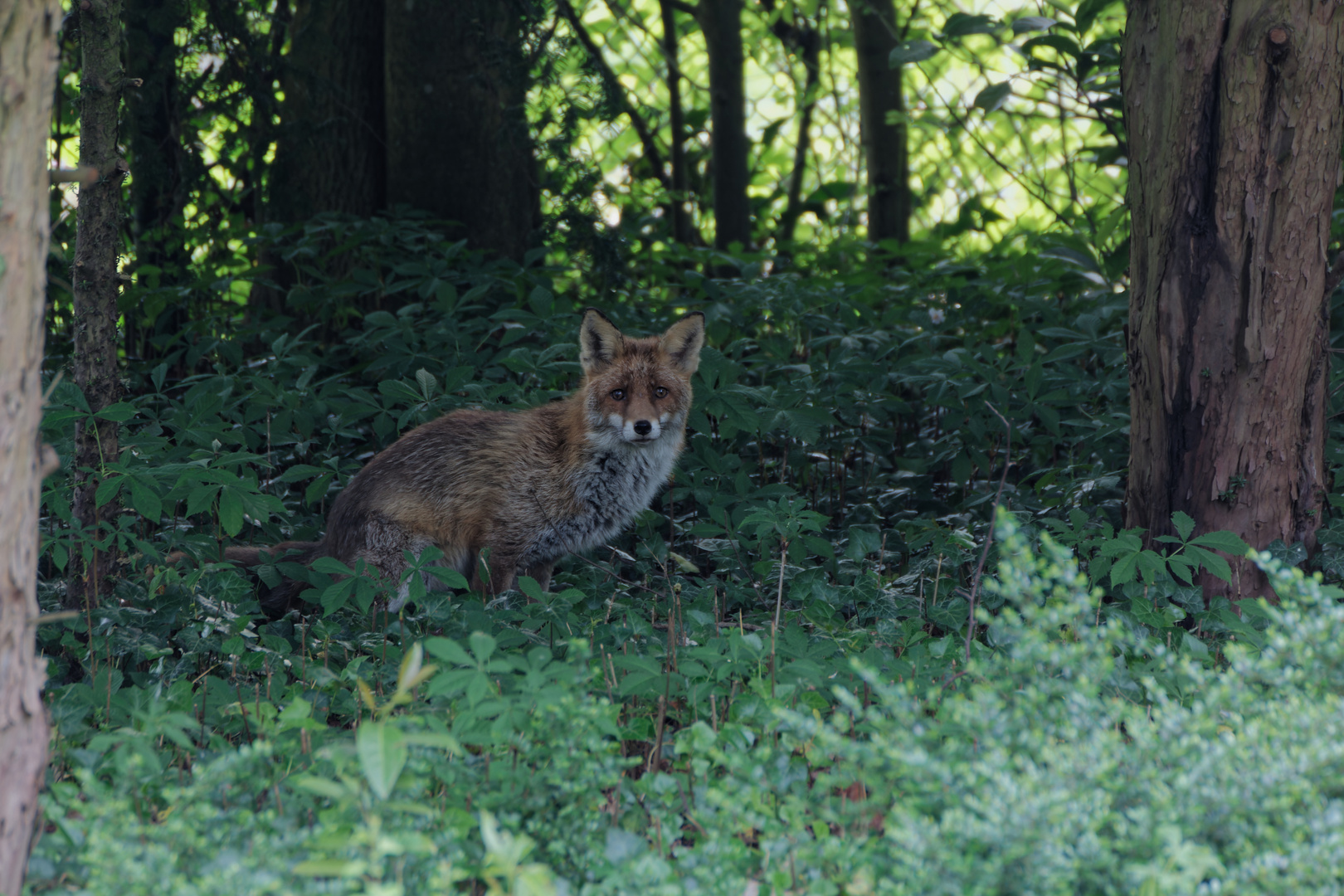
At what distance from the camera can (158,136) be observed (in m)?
6.98

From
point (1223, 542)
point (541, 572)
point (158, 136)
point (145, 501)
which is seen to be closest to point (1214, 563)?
point (1223, 542)

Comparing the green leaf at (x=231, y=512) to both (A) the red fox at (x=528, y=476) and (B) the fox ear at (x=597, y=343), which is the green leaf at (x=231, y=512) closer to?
(A) the red fox at (x=528, y=476)

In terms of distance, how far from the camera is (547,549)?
5.67 m

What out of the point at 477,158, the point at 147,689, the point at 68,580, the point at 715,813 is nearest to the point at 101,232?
the point at 68,580

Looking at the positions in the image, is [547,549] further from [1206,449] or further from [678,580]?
[1206,449]

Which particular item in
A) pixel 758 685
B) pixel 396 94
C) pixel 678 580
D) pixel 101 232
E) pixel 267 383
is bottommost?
pixel 678 580

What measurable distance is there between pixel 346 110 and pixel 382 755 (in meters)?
7.50

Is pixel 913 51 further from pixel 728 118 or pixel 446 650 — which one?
pixel 446 650

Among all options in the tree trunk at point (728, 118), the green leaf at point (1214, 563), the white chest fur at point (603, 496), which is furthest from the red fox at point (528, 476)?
the tree trunk at point (728, 118)

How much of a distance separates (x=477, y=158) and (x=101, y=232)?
4546 millimetres

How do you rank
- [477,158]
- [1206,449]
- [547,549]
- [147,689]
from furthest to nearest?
[477,158]
[547,549]
[1206,449]
[147,689]

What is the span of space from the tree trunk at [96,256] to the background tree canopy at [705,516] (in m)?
0.02

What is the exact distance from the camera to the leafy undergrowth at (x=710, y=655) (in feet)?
7.28

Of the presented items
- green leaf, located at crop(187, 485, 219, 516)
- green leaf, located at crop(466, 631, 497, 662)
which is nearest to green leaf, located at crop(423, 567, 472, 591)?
green leaf, located at crop(187, 485, 219, 516)
